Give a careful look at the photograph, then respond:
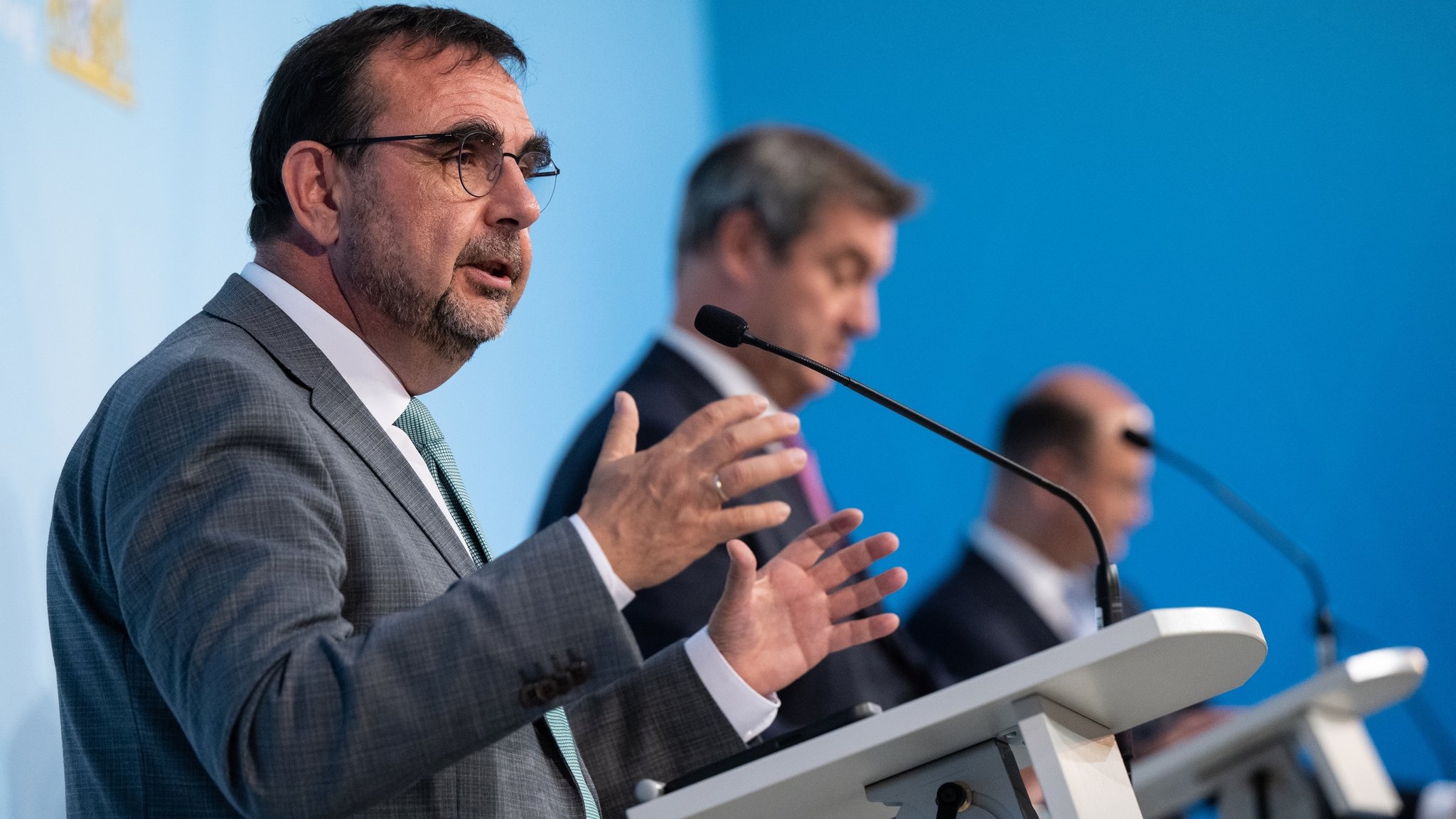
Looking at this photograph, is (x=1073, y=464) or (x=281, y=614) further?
(x=1073, y=464)

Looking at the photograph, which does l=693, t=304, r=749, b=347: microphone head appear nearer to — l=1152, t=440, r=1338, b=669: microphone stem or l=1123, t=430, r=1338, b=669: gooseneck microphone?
l=1123, t=430, r=1338, b=669: gooseneck microphone

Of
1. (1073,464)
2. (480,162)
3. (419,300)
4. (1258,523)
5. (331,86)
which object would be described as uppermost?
(331,86)

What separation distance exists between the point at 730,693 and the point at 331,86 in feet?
2.76

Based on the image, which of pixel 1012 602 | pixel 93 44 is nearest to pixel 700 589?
pixel 93 44

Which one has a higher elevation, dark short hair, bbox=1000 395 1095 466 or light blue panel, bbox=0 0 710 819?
light blue panel, bbox=0 0 710 819

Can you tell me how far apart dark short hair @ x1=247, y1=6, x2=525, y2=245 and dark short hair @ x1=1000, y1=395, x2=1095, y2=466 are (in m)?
2.87

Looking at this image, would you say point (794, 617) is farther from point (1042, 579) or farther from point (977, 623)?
point (1042, 579)

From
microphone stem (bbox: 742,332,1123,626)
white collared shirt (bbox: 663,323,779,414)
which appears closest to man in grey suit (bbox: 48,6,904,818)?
microphone stem (bbox: 742,332,1123,626)

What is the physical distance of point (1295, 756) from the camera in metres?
2.93

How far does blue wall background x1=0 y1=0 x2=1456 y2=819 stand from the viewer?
437 cm

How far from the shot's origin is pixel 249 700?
114cm

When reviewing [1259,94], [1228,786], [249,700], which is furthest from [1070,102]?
[249,700]

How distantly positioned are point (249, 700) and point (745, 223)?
2423 millimetres

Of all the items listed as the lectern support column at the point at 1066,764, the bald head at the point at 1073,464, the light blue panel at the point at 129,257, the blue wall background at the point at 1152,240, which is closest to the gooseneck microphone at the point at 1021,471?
the lectern support column at the point at 1066,764
